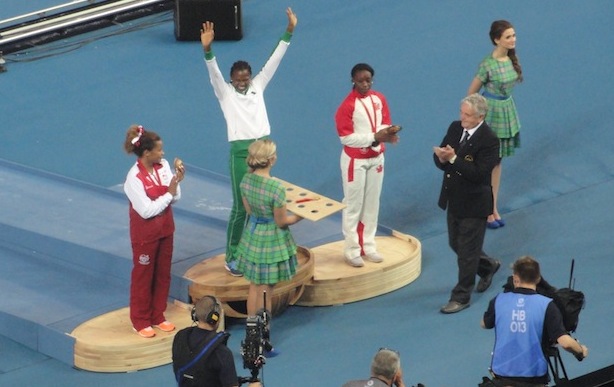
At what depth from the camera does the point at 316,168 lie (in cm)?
1125

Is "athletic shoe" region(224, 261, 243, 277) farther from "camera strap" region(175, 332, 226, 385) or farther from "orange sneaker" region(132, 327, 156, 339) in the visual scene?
"camera strap" region(175, 332, 226, 385)

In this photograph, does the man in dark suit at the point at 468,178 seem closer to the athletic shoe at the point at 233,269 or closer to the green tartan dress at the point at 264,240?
the green tartan dress at the point at 264,240

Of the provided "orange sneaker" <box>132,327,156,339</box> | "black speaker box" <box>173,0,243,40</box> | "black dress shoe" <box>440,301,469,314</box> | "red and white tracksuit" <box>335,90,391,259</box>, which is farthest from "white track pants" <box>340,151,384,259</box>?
"black speaker box" <box>173,0,243,40</box>

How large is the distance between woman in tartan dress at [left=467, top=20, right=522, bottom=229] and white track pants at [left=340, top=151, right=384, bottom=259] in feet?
3.49

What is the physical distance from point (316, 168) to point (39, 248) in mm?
2454

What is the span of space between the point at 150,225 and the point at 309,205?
43.1 inches

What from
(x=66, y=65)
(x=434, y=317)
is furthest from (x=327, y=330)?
(x=66, y=65)

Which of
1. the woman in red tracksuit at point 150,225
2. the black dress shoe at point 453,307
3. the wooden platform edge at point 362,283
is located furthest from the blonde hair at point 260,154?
the black dress shoe at point 453,307

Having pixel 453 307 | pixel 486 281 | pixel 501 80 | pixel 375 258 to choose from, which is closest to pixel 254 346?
pixel 453 307

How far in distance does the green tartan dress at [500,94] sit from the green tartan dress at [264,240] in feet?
7.06

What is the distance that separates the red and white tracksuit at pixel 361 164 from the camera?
921 cm

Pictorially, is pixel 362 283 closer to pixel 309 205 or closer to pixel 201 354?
pixel 309 205

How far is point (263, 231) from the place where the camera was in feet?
28.2

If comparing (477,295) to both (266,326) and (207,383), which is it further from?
(207,383)
